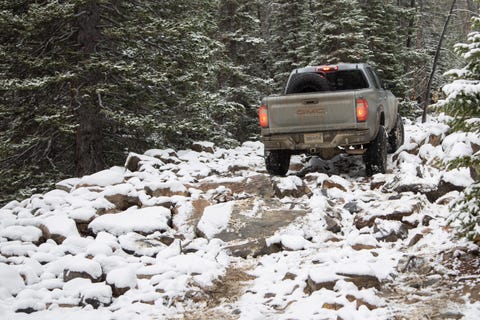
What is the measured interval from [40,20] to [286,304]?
307 inches

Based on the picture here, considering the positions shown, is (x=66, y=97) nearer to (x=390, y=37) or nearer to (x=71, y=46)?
(x=71, y=46)

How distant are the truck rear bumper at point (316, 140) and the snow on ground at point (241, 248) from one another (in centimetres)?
69

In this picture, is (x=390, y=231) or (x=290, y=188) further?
(x=290, y=188)

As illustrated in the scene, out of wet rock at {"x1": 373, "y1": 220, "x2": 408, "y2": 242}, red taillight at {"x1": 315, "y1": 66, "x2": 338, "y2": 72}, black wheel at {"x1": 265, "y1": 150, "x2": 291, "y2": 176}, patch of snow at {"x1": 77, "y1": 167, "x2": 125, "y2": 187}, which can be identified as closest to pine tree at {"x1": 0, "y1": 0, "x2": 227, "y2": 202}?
patch of snow at {"x1": 77, "y1": 167, "x2": 125, "y2": 187}

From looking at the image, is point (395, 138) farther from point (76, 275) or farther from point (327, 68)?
point (76, 275)

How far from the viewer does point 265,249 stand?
5.88 m

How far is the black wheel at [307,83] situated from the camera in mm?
9539

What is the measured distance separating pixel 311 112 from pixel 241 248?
3377 mm

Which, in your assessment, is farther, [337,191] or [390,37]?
[390,37]

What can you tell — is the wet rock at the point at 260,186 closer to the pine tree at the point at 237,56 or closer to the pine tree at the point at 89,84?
the pine tree at the point at 89,84

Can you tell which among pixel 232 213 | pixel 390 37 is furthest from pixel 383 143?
pixel 390 37

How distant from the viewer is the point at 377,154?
8578 mm

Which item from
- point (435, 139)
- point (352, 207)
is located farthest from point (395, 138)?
point (352, 207)

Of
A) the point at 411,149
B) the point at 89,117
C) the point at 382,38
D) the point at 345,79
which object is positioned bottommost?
the point at 411,149
